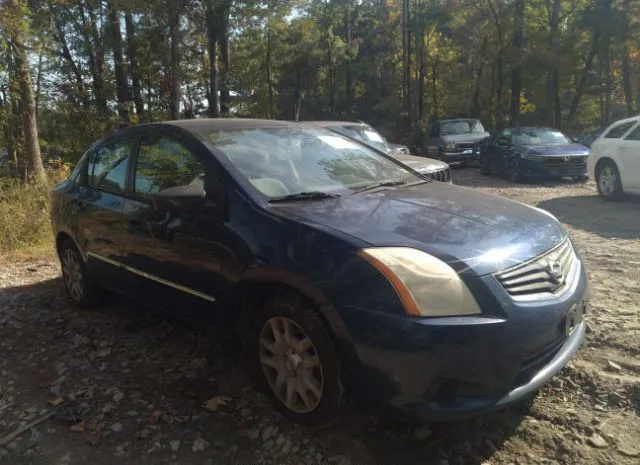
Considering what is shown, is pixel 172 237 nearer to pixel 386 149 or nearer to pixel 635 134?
pixel 386 149

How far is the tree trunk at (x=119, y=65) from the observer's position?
A: 1998cm

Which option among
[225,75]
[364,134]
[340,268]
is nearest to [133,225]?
[340,268]

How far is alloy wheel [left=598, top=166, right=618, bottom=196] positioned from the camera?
10023 millimetres

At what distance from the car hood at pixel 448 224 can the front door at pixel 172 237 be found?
579mm

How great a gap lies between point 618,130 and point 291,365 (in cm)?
950

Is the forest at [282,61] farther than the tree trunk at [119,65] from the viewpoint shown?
No

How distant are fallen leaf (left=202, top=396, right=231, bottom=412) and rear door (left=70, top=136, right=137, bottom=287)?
1.43 m

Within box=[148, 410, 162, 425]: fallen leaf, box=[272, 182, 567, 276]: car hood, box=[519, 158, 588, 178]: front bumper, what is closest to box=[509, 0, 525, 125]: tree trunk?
box=[519, 158, 588, 178]: front bumper

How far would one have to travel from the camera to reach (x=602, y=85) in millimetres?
28562

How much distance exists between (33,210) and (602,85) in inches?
1142

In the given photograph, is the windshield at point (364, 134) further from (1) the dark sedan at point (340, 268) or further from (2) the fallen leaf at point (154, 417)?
(2) the fallen leaf at point (154, 417)

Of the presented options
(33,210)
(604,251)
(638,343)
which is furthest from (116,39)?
(638,343)

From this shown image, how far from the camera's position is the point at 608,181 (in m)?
10.2

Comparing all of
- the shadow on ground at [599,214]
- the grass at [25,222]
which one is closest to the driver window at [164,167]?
the grass at [25,222]
